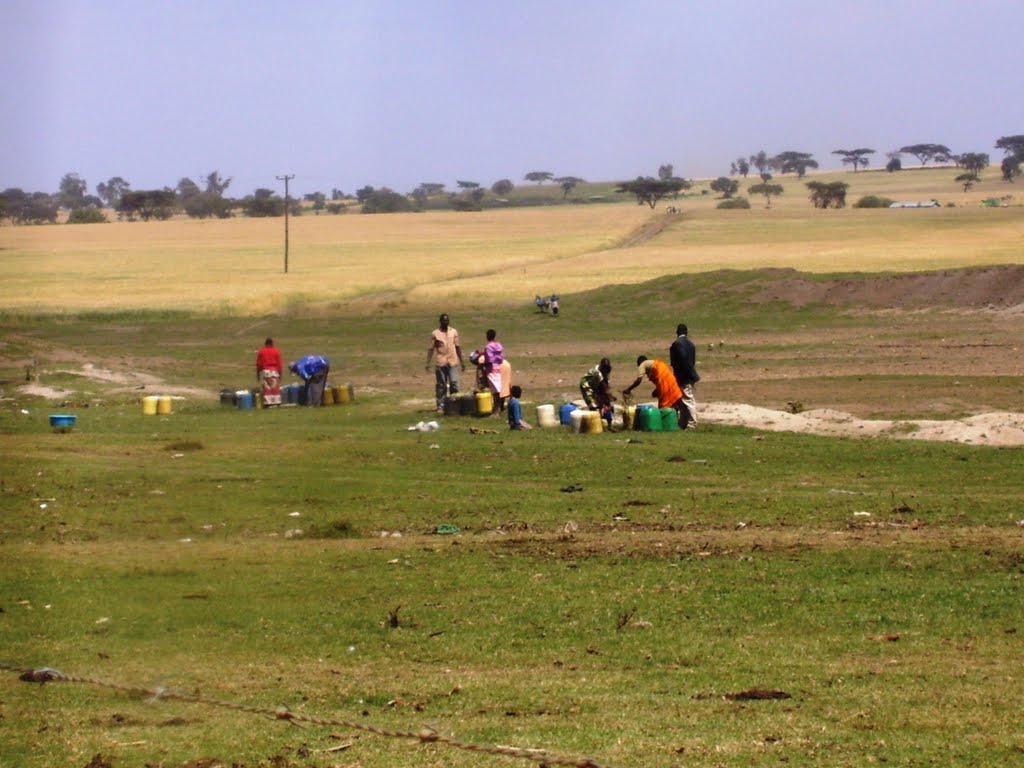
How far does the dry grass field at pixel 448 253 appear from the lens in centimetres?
6353

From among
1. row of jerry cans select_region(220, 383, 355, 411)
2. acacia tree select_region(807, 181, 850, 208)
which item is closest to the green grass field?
row of jerry cans select_region(220, 383, 355, 411)

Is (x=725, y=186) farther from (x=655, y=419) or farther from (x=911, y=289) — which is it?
(x=655, y=419)

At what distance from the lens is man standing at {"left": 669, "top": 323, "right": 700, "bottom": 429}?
24344 mm

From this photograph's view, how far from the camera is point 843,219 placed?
109875 mm

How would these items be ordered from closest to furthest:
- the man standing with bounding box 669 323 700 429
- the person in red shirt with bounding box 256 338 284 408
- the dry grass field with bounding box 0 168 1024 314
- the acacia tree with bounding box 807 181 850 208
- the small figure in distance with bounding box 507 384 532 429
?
the man standing with bounding box 669 323 700 429
the small figure in distance with bounding box 507 384 532 429
the person in red shirt with bounding box 256 338 284 408
the dry grass field with bounding box 0 168 1024 314
the acacia tree with bounding box 807 181 850 208

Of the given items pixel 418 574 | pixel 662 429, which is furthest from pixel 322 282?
pixel 418 574

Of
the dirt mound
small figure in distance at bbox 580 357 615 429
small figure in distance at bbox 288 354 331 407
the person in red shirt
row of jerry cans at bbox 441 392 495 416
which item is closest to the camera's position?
small figure in distance at bbox 580 357 615 429

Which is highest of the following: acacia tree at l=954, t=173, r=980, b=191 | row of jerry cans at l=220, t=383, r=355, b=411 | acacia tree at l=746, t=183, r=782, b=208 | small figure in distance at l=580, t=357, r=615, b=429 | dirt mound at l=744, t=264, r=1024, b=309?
acacia tree at l=954, t=173, r=980, b=191

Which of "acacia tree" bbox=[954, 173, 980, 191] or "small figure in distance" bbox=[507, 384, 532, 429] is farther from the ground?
"acacia tree" bbox=[954, 173, 980, 191]

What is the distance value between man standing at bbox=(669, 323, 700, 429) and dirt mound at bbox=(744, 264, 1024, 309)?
23507 millimetres

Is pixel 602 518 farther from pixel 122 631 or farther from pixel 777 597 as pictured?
pixel 122 631

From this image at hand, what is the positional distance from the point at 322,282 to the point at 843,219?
52647 mm

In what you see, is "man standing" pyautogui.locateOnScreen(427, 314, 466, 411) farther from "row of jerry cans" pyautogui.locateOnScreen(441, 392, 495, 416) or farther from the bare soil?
the bare soil

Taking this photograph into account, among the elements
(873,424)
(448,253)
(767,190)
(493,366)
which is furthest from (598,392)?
(767,190)
